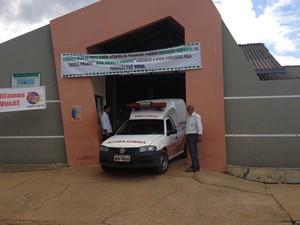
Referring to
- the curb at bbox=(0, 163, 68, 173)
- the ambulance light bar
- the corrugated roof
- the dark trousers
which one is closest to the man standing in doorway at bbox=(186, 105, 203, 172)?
the dark trousers

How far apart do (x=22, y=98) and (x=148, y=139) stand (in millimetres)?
4743

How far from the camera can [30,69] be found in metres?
12.6

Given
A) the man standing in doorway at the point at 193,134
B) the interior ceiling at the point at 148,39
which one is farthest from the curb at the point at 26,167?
the man standing in doorway at the point at 193,134

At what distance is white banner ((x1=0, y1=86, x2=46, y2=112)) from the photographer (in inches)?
476

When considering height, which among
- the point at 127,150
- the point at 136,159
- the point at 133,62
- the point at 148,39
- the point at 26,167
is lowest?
the point at 26,167

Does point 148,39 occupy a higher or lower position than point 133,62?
higher

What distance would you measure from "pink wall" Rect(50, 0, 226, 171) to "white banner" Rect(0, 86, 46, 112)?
72cm

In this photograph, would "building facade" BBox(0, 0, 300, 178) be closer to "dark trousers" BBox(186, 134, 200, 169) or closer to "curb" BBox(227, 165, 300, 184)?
"curb" BBox(227, 165, 300, 184)

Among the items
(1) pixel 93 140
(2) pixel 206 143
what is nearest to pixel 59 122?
(1) pixel 93 140

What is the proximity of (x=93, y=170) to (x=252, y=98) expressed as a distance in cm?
530

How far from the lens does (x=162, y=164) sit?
1030 cm

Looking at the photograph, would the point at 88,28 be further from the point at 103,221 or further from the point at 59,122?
the point at 103,221

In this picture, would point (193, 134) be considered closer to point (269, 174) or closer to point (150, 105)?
point (150, 105)

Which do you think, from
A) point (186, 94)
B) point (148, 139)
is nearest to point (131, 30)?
point (186, 94)
